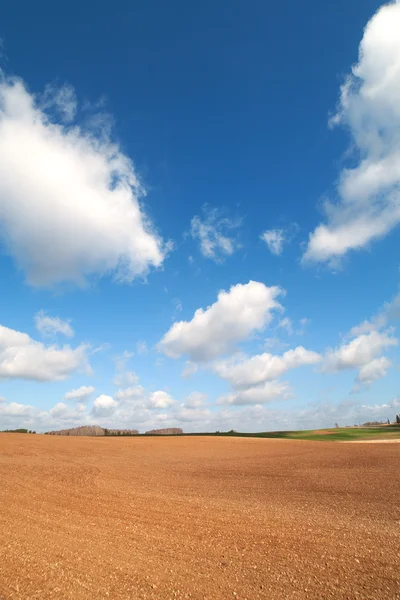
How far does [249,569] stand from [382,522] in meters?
8.13

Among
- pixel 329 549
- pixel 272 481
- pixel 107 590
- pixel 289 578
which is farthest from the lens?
pixel 272 481

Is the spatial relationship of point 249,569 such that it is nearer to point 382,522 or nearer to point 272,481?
point 382,522

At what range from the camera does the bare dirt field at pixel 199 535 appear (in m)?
8.98

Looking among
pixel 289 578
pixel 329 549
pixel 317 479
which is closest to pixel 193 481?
pixel 317 479

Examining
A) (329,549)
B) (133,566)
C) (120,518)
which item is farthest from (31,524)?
(329,549)

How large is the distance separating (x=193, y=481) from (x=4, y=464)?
59.2ft

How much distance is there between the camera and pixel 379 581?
9086 millimetres

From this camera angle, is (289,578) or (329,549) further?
(329,549)

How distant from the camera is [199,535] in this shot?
42.3 ft

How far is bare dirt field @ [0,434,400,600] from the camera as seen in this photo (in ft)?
29.5

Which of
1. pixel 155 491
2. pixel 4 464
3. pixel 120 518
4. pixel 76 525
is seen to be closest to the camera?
pixel 76 525

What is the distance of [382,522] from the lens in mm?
14766

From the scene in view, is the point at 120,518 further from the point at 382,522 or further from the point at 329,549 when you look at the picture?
the point at 382,522

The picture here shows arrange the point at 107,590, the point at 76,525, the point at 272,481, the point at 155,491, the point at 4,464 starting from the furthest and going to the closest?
the point at 4,464 → the point at 272,481 → the point at 155,491 → the point at 76,525 → the point at 107,590
